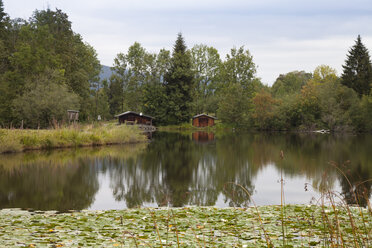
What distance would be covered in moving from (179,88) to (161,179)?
52852 mm

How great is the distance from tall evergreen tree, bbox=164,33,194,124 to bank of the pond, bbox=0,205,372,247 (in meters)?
56.3

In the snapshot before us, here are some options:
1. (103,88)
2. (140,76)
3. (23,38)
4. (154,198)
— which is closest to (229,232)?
(154,198)

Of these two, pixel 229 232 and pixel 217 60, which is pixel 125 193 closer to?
pixel 229 232

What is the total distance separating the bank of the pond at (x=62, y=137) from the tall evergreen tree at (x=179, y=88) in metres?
35.6

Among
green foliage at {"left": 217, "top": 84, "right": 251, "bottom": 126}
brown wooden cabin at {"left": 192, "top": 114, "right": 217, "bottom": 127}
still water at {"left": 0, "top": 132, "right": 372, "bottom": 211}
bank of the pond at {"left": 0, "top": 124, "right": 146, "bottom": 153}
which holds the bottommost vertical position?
still water at {"left": 0, "top": 132, "right": 372, "bottom": 211}

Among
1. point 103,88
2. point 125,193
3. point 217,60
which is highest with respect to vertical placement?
point 217,60

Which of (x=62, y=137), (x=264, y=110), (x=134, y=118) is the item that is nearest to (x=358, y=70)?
(x=264, y=110)

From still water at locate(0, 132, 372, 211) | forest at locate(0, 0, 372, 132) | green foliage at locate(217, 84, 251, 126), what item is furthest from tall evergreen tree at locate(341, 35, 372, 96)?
still water at locate(0, 132, 372, 211)

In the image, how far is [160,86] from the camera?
67750 mm

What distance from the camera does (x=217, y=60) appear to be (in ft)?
253

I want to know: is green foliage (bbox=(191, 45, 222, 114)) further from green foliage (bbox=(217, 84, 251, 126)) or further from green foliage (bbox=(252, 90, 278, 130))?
green foliage (bbox=(252, 90, 278, 130))

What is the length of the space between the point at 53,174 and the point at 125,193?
443cm

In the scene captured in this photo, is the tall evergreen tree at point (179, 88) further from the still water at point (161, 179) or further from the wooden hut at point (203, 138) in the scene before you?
the still water at point (161, 179)

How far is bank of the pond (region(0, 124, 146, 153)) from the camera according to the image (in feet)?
67.3
